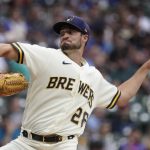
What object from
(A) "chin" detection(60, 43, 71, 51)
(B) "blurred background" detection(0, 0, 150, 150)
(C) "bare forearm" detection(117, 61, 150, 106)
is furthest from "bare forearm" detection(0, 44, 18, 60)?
(B) "blurred background" detection(0, 0, 150, 150)

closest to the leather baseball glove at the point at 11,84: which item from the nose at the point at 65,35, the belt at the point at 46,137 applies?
the belt at the point at 46,137

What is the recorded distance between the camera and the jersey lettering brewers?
6.23 metres

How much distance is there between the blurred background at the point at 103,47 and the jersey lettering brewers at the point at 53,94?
3.24 m

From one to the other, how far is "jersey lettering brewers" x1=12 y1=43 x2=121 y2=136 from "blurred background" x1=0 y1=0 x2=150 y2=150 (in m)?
3.24

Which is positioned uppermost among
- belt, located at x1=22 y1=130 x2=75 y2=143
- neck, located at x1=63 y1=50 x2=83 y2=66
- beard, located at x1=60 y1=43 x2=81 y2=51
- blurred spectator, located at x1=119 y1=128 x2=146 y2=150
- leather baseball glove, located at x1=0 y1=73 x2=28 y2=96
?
beard, located at x1=60 y1=43 x2=81 y2=51

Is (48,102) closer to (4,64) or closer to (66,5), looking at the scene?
(4,64)

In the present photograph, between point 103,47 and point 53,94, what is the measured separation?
805 centimetres

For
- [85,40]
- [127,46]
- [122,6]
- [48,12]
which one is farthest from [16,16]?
[85,40]

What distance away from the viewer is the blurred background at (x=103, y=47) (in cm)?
1110

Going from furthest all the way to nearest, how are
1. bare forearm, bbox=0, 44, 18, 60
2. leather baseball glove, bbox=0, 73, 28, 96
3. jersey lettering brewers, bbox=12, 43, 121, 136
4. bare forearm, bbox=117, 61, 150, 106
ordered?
bare forearm, bbox=117, 61, 150, 106, leather baseball glove, bbox=0, 73, 28, 96, jersey lettering brewers, bbox=12, 43, 121, 136, bare forearm, bbox=0, 44, 18, 60

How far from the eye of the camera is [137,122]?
12.4 meters

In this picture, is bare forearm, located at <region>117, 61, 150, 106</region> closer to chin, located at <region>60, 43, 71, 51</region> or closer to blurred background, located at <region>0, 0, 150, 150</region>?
chin, located at <region>60, 43, 71, 51</region>

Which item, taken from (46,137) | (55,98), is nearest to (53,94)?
(55,98)

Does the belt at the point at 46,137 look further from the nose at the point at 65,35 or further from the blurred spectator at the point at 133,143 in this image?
the blurred spectator at the point at 133,143
